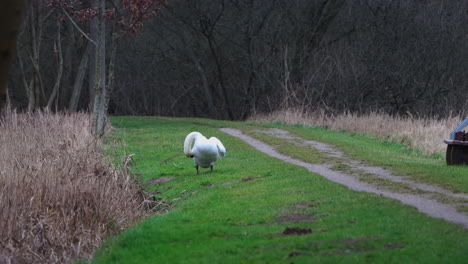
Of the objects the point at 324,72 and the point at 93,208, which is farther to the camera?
the point at 324,72

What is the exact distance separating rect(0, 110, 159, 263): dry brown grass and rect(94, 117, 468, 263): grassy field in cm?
74

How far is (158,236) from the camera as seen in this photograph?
9.38 m

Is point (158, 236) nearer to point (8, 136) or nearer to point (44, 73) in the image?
point (8, 136)

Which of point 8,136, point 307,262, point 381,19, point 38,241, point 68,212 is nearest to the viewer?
point 307,262

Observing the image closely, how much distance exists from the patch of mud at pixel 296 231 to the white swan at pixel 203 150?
542 centimetres

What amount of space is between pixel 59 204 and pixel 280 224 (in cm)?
394

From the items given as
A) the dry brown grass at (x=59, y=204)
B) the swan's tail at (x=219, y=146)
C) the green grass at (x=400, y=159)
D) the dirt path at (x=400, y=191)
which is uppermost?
the swan's tail at (x=219, y=146)

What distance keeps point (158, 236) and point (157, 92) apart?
38.0 metres

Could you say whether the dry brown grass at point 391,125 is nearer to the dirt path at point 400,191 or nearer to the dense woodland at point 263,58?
the dense woodland at point 263,58

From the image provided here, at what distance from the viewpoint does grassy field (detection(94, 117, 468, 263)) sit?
785cm

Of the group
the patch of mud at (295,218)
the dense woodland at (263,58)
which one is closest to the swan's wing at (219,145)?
the patch of mud at (295,218)

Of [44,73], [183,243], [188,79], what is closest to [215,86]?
[188,79]

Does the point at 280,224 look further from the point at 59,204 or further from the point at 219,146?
the point at 219,146

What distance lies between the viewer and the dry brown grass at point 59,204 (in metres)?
10.6
